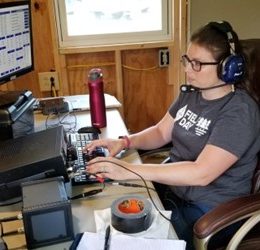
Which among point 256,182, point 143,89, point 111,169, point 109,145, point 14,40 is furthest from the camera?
point 143,89

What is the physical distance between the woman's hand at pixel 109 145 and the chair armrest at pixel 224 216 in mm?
468

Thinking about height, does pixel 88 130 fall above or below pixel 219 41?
below

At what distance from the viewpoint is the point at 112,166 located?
1.21 m

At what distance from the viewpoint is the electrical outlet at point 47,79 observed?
2.44 metres

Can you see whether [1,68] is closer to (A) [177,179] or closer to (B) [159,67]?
(A) [177,179]

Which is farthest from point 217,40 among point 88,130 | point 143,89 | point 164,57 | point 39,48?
point 39,48

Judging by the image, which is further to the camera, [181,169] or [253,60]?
[253,60]

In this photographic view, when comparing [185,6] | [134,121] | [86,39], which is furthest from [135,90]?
[185,6]

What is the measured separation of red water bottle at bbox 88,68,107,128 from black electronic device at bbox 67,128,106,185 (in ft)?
0.35

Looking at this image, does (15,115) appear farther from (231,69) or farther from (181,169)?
(231,69)

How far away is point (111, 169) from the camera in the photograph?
1.21 m

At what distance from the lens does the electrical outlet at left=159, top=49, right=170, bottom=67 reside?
2.48m

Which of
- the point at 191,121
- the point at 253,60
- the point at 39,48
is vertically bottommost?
the point at 191,121

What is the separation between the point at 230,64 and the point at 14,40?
0.95m
